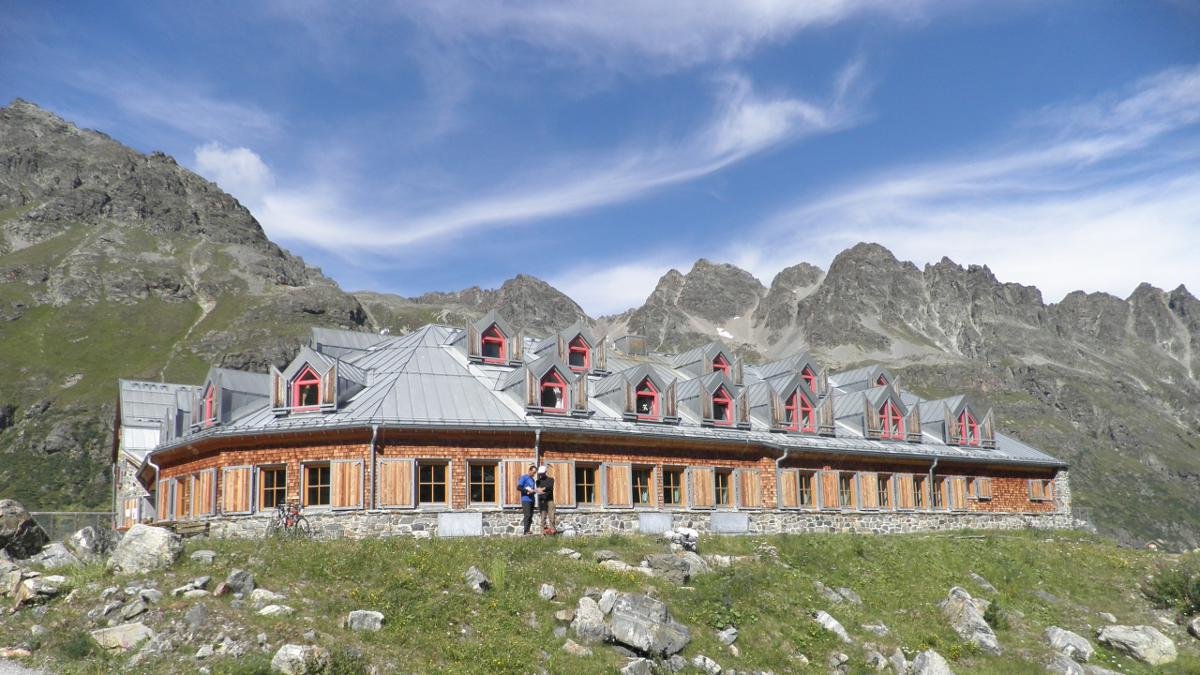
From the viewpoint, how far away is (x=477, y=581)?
2045 centimetres

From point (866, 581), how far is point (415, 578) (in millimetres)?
13355

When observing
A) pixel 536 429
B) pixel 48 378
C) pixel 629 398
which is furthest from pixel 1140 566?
pixel 48 378

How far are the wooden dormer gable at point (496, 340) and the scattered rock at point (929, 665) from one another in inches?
763

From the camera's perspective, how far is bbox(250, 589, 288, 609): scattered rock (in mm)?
18078

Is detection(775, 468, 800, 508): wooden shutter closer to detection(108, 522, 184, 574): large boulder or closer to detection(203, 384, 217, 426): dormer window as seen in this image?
detection(203, 384, 217, 426): dormer window

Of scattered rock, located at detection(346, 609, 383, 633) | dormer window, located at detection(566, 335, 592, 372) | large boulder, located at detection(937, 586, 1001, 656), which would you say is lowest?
large boulder, located at detection(937, 586, 1001, 656)

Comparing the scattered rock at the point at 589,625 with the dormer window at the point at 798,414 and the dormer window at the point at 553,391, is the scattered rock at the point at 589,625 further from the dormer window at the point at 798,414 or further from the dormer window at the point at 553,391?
the dormer window at the point at 798,414

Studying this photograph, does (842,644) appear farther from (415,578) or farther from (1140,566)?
(1140,566)

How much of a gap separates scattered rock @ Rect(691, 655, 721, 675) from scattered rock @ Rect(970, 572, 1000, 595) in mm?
12420

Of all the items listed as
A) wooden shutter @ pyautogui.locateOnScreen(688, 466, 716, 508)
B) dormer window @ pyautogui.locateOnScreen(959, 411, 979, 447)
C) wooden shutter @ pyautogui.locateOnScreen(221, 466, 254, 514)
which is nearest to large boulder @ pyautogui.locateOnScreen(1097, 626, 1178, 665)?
wooden shutter @ pyautogui.locateOnScreen(688, 466, 716, 508)

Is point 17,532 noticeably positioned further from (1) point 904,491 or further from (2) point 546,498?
(1) point 904,491

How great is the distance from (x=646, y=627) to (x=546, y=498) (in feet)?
26.9

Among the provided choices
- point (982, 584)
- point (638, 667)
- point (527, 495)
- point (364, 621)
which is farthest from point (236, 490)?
point (982, 584)

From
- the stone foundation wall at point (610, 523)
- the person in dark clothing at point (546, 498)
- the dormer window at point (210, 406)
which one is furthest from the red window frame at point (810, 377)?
the dormer window at point (210, 406)
